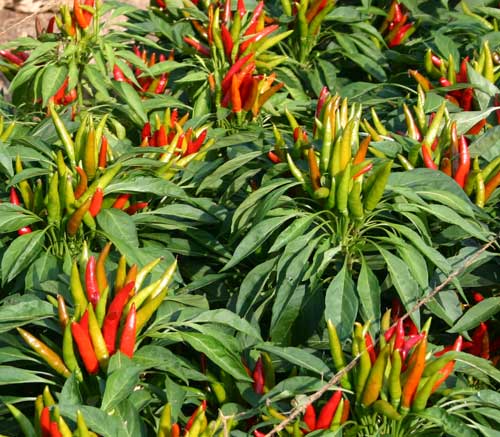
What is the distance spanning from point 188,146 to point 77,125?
1.28 feet

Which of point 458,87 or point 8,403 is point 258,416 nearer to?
point 8,403

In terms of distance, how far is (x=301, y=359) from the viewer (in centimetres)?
246

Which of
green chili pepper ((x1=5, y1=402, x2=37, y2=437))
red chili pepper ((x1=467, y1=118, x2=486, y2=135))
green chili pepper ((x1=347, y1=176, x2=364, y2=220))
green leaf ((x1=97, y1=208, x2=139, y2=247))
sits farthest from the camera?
red chili pepper ((x1=467, y1=118, x2=486, y2=135))

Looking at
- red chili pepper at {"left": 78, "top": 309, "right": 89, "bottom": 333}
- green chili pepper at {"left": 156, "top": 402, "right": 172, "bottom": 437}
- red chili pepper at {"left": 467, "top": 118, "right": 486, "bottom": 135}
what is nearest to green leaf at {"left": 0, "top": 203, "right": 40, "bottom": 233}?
red chili pepper at {"left": 78, "top": 309, "right": 89, "bottom": 333}

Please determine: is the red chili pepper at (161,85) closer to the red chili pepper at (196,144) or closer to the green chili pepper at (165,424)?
the red chili pepper at (196,144)

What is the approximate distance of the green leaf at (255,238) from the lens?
8.80 feet

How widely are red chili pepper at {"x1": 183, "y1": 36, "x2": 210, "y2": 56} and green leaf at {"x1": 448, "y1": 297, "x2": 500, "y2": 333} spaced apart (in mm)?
1739

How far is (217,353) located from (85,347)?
1.12ft

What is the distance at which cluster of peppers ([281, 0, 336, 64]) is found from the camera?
13.8ft

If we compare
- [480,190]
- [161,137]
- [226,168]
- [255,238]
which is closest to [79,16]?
[161,137]

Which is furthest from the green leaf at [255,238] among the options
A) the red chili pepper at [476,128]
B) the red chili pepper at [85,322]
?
the red chili pepper at [476,128]

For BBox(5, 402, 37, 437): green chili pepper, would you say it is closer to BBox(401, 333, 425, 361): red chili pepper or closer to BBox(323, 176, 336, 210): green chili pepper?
BBox(401, 333, 425, 361): red chili pepper

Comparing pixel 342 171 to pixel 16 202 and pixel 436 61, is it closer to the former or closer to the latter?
pixel 16 202

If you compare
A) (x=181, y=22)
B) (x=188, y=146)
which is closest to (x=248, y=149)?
(x=188, y=146)
